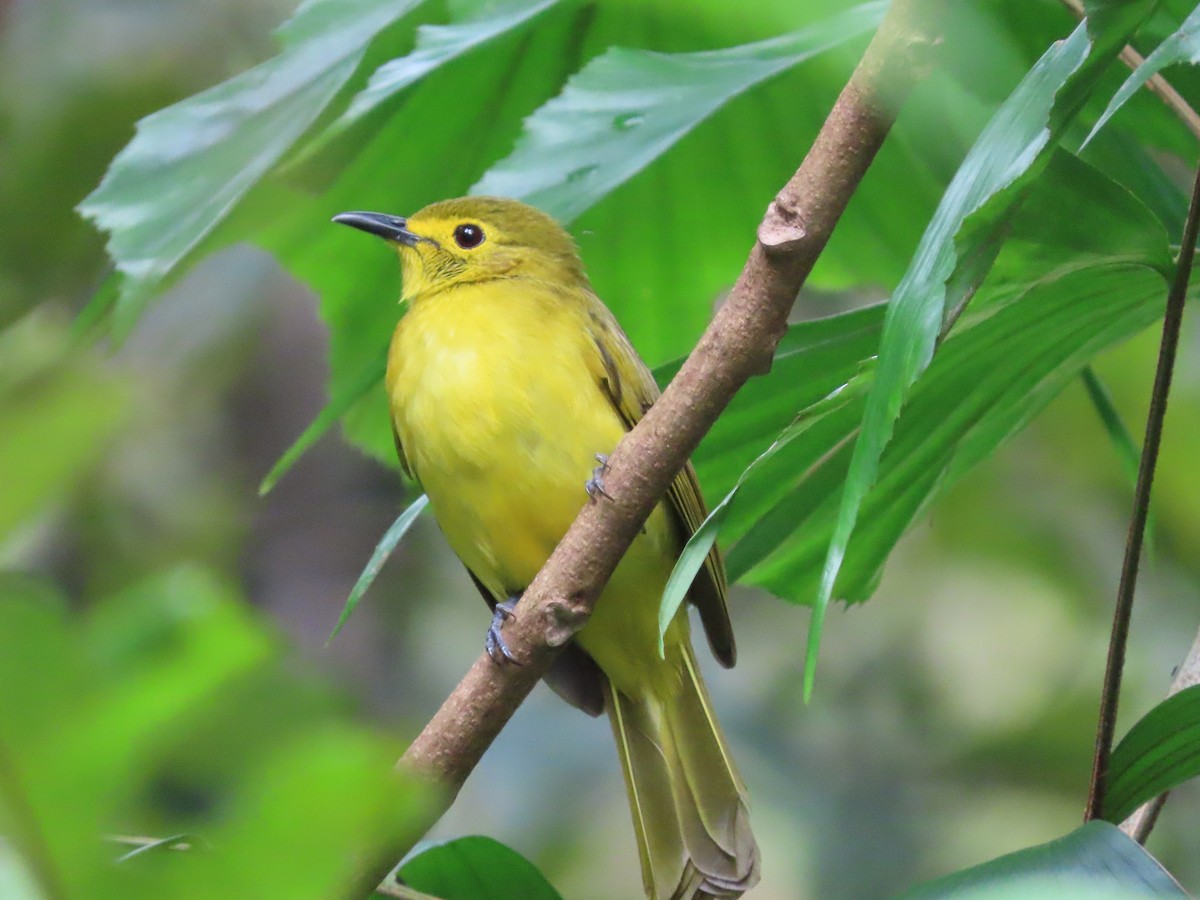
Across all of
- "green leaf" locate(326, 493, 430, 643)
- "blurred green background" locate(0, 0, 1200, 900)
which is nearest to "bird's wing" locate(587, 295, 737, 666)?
"green leaf" locate(326, 493, 430, 643)

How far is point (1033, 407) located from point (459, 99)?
1267mm

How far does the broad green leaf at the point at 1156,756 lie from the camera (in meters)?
1.56

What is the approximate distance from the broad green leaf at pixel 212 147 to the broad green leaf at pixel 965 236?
0.96 metres

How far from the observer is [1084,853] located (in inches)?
50.6

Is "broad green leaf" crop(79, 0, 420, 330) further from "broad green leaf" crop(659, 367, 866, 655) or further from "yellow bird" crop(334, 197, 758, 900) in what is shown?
"broad green leaf" crop(659, 367, 866, 655)

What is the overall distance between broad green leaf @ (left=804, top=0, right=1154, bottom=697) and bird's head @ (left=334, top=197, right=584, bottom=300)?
5.98 feet

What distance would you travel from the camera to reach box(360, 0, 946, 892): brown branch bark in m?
1.38

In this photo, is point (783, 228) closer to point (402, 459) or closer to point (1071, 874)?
point (1071, 874)

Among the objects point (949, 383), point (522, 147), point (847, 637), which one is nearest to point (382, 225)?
point (522, 147)

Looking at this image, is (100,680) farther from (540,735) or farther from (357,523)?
(357,523)

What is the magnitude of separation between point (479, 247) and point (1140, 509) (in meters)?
1.86

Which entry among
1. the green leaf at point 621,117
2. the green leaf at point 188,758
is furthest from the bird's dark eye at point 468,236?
the green leaf at point 188,758

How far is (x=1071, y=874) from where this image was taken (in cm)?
122

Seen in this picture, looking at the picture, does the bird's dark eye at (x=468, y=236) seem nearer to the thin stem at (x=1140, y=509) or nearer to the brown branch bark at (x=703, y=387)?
the brown branch bark at (x=703, y=387)
